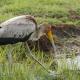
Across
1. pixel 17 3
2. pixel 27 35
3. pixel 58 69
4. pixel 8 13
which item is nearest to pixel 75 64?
pixel 58 69

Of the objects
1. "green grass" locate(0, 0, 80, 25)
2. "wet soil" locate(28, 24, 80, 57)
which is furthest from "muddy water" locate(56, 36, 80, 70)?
"green grass" locate(0, 0, 80, 25)

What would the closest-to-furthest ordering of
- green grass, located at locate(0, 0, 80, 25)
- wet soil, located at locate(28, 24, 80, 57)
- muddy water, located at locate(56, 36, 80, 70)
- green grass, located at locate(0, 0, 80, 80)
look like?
green grass, located at locate(0, 0, 80, 80), muddy water, located at locate(56, 36, 80, 70), wet soil, located at locate(28, 24, 80, 57), green grass, located at locate(0, 0, 80, 25)

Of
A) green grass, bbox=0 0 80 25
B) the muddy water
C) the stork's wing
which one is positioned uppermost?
the stork's wing

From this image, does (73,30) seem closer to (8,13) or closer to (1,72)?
(8,13)

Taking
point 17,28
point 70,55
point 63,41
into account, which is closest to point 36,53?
point 70,55

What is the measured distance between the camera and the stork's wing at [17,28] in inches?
256

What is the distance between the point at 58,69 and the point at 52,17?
3780mm

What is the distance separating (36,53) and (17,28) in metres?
1.23

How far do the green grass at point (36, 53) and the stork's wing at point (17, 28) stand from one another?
378 millimetres

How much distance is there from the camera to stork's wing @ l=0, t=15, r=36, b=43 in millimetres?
6492

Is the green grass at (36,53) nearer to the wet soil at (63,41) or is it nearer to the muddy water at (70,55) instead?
the muddy water at (70,55)

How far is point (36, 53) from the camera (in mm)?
7840

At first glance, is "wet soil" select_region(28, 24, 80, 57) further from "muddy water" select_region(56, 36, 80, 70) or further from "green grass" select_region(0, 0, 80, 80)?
"green grass" select_region(0, 0, 80, 80)

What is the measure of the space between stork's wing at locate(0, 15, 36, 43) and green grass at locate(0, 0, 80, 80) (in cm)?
38
